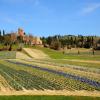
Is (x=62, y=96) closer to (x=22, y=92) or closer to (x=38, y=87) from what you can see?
(x=22, y=92)

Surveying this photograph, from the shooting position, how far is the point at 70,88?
22.7 metres

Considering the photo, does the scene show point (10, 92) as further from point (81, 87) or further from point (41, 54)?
point (41, 54)

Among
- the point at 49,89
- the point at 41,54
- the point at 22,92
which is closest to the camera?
the point at 22,92

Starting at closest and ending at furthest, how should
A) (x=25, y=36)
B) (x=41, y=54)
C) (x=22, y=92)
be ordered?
1. (x=22, y=92)
2. (x=41, y=54)
3. (x=25, y=36)

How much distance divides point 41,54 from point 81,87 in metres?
85.8

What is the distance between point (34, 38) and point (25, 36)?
6.23m

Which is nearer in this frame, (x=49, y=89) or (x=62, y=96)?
(x=62, y=96)

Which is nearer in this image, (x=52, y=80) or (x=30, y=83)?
(x=30, y=83)

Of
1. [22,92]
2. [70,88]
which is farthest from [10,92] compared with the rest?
[70,88]

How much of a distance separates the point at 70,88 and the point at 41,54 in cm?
8622

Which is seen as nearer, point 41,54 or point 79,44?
point 41,54

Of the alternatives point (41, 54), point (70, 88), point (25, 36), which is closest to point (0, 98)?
point (70, 88)

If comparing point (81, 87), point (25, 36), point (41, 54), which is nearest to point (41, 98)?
point (81, 87)

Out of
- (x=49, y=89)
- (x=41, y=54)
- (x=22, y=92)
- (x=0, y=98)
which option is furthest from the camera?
(x=41, y=54)
